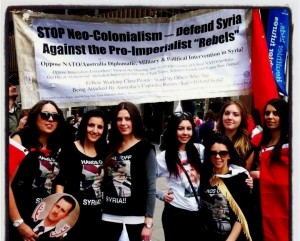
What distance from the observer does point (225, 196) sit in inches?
162

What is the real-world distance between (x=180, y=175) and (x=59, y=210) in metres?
0.99

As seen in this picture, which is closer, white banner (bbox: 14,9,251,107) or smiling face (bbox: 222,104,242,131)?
white banner (bbox: 14,9,251,107)

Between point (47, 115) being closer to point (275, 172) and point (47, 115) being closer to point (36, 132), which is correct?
point (36, 132)

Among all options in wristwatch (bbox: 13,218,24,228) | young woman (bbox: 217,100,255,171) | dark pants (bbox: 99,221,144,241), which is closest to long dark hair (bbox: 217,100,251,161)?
young woman (bbox: 217,100,255,171)

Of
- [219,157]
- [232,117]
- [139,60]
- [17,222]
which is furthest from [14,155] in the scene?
[232,117]

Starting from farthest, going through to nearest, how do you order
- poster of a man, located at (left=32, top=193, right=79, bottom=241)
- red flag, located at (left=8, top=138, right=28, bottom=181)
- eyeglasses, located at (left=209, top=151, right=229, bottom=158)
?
1. eyeglasses, located at (left=209, top=151, right=229, bottom=158)
2. poster of a man, located at (left=32, top=193, right=79, bottom=241)
3. red flag, located at (left=8, top=138, right=28, bottom=181)

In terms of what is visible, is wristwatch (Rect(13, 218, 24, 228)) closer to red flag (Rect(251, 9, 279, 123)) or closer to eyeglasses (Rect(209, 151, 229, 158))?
eyeglasses (Rect(209, 151, 229, 158))

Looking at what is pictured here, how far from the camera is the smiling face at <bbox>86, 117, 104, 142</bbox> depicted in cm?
398

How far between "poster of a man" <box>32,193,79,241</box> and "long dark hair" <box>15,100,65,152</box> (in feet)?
1.32

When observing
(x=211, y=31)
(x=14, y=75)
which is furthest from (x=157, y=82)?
(x=14, y=75)

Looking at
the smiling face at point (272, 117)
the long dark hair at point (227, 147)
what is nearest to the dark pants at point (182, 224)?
the long dark hair at point (227, 147)

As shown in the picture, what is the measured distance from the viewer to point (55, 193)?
398 cm

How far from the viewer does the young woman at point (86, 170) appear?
399cm

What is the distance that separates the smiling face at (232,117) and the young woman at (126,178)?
24.8 inches
